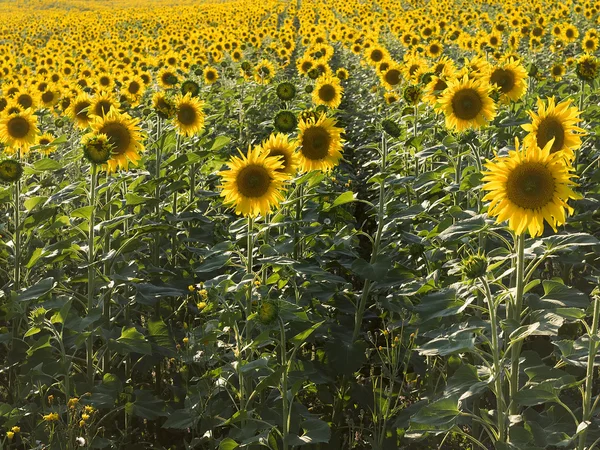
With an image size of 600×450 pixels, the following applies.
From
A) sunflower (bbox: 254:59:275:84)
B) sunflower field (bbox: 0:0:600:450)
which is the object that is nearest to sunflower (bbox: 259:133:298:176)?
sunflower field (bbox: 0:0:600:450)

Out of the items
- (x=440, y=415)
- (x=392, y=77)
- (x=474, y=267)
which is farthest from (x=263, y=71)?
(x=440, y=415)

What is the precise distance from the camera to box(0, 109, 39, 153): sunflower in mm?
4938

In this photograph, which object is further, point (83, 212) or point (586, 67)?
point (586, 67)

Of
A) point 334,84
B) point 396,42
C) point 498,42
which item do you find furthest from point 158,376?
point 396,42

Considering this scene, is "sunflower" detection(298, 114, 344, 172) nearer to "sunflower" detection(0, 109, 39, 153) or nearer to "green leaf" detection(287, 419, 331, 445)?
"green leaf" detection(287, 419, 331, 445)

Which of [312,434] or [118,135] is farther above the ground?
[118,135]

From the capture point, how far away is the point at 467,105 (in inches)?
171

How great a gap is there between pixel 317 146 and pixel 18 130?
2254 millimetres

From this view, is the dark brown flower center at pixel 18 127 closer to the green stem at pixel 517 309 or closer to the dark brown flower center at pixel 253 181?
the dark brown flower center at pixel 253 181

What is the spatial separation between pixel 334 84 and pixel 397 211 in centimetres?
297

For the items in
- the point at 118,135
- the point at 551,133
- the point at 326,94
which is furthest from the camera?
the point at 326,94

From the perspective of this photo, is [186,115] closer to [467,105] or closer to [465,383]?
[467,105]

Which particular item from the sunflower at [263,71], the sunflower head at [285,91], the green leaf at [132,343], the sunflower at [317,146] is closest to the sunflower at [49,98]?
the sunflower at [263,71]

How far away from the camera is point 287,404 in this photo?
2.87m
